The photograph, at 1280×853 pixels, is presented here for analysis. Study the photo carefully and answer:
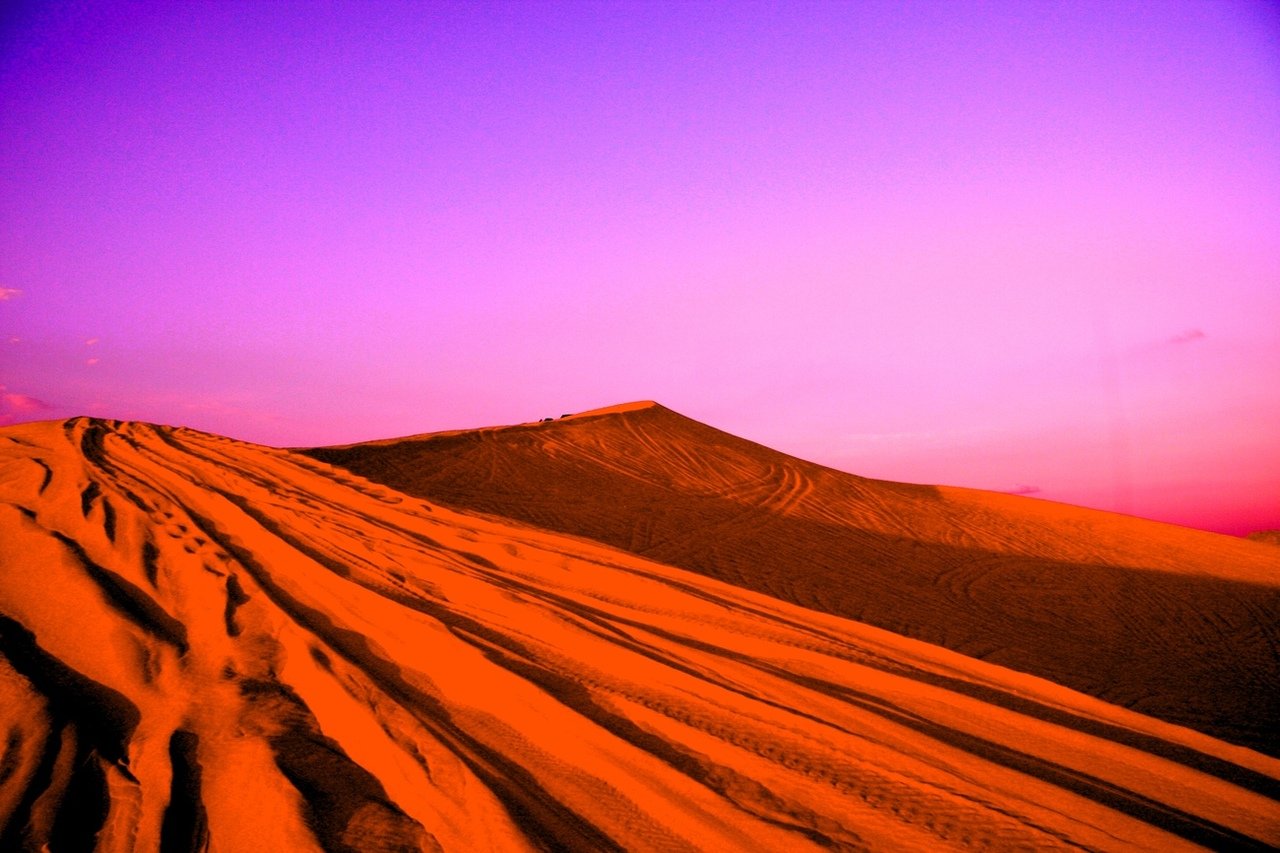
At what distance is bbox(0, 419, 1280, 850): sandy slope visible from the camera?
2992 mm

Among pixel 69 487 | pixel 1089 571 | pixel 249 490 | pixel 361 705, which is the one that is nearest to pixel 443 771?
pixel 361 705

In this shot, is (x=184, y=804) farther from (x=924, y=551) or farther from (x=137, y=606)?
(x=924, y=551)

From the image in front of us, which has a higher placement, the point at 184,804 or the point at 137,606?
the point at 137,606

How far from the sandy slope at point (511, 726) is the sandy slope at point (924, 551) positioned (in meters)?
3.84

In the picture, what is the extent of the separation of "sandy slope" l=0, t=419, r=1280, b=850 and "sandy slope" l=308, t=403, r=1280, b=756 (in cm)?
384

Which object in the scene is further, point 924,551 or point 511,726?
point 924,551

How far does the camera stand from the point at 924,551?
47.0ft

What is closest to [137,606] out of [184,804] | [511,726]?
[184,804]

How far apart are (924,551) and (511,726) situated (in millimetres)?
12178

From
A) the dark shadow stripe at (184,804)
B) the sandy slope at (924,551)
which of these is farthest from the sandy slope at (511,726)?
the sandy slope at (924,551)

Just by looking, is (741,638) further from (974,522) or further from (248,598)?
(974,522)

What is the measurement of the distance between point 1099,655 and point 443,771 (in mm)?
8953

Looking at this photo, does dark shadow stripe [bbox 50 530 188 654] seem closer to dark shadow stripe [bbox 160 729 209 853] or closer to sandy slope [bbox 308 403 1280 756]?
dark shadow stripe [bbox 160 729 209 853]

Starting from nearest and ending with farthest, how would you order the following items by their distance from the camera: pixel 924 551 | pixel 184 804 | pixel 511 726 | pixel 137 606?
pixel 184 804 → pixel 511 726 → pixel 137 606 → pixel 924 551
